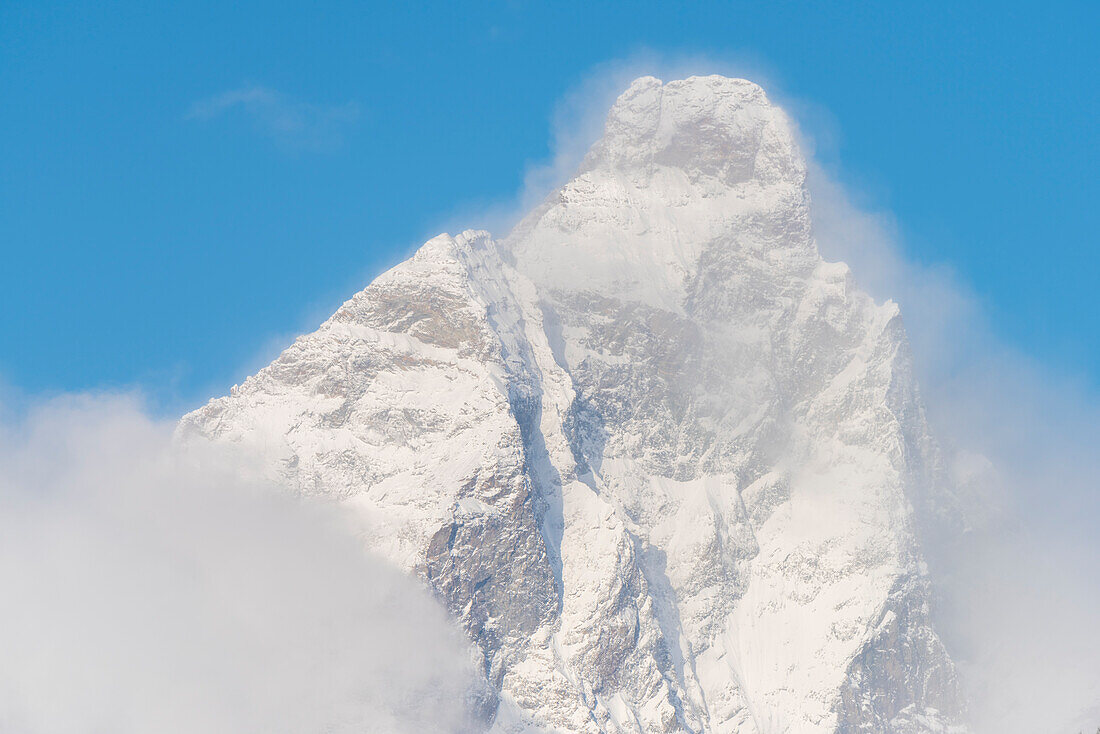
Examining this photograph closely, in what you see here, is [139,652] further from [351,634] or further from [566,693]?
[566,693]

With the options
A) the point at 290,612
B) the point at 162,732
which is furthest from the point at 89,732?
the point at 290,612

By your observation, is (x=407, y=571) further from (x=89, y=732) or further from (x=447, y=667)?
(x=89, y=732)

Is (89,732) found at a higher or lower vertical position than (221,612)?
lower

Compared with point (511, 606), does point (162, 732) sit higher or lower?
lower

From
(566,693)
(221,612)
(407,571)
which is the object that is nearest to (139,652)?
(221,612)

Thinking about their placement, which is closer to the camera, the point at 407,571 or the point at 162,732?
the point at 162,732

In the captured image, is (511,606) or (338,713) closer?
(338,713)

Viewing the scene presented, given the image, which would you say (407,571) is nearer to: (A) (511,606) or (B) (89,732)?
(A) (511,606)

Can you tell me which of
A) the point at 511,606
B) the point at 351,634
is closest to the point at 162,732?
the point at 351,634
